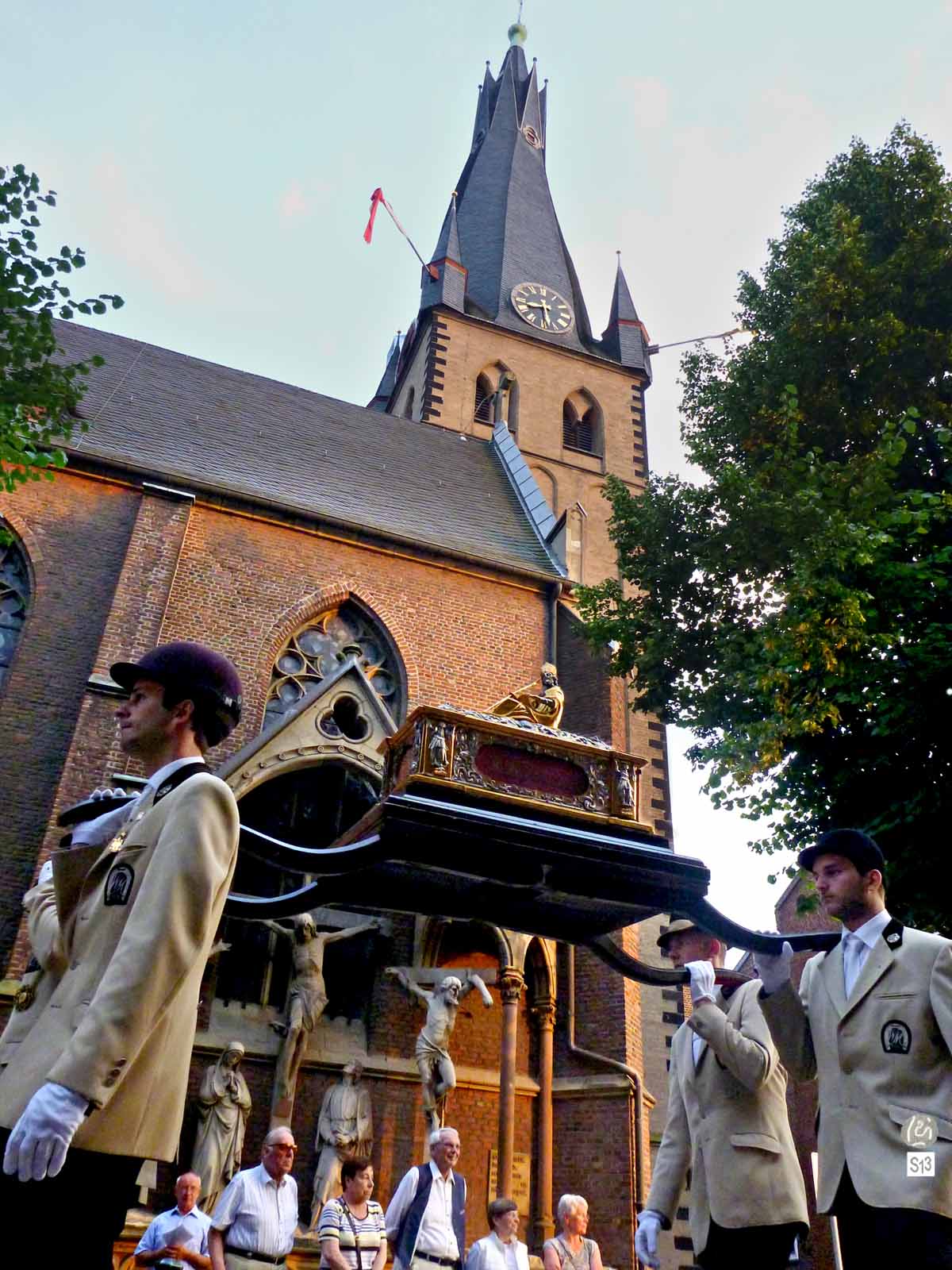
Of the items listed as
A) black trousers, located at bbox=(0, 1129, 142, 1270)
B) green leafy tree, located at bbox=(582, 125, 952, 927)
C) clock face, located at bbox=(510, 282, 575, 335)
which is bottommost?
Answer: black trousers, located at bbox=(0, 1129, 142, 1270)

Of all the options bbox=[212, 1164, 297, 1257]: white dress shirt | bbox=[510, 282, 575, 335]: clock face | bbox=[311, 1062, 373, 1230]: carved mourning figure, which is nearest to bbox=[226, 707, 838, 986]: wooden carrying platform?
bbox=[212, 1164, 297, 1257]: white dress shirt

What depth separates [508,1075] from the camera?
1207 centimetres

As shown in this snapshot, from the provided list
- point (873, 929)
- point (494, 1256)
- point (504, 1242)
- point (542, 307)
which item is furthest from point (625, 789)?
point (542, 307)

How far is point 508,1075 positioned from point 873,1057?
9.64 meters

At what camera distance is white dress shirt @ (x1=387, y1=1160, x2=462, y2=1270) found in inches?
263

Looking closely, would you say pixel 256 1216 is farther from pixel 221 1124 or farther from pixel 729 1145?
pixel 221 1124

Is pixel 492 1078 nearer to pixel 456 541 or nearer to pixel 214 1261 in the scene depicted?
pixel 214 1261

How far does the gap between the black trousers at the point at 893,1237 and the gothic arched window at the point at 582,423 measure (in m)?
25.5

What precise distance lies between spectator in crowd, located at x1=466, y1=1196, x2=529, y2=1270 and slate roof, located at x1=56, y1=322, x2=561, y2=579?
11416mm

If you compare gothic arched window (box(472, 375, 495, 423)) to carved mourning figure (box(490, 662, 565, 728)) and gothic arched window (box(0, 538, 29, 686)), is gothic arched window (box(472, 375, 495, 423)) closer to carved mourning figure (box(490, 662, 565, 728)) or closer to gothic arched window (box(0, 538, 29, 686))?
gothic arched window (box(0, 538, 29, 686))

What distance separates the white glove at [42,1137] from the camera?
6.82 ft

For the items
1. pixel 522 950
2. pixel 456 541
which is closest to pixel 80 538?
pixel 456 541

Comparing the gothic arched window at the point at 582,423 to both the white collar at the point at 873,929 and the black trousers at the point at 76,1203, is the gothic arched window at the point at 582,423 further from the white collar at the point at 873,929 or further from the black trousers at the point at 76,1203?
the black trousers at the point at 76,1203

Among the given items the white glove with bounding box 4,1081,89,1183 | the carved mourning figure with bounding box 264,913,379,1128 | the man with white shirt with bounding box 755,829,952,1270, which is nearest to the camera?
the white glove with bounding box 4,1081,89,1183
